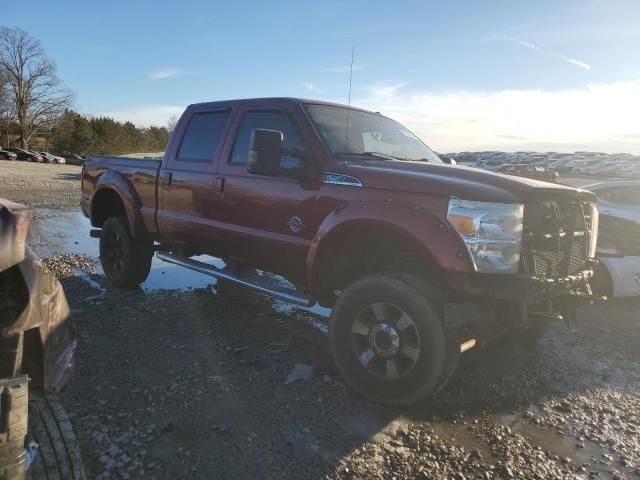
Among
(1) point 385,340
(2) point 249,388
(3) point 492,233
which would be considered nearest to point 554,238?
(3) point 492,233

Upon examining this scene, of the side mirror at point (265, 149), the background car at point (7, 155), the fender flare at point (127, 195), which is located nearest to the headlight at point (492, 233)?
the side mirror at point (265, 149)

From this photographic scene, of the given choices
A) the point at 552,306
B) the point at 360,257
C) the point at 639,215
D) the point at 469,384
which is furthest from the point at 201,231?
the point at 639,215

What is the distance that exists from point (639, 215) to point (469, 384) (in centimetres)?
394

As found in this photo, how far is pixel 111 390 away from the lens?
347 centimetres

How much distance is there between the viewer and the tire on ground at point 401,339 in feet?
10.6

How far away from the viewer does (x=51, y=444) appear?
2230 millimetres

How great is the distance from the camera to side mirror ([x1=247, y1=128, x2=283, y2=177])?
3744mm

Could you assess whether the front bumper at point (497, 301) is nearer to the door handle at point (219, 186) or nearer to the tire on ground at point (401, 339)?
the tire on ground at point (401, 339)

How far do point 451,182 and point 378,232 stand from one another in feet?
2.08

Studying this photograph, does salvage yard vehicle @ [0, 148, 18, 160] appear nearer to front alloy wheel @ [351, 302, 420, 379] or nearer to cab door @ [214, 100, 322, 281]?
cab door @ [214, 100, 322, 281]

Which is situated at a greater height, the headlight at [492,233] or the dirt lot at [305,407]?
the headlight at [492,233]

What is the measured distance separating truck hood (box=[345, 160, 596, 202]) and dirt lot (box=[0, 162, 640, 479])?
1.50 meters

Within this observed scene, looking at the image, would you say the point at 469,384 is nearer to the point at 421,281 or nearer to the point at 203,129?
the point at 421,281

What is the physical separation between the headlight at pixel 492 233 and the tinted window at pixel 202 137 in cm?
273
